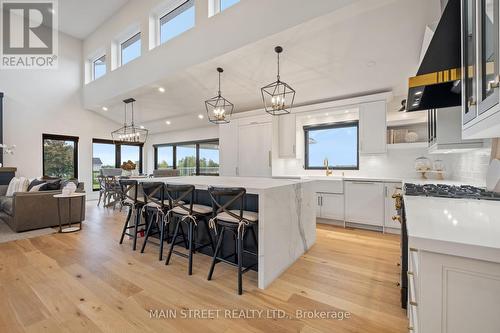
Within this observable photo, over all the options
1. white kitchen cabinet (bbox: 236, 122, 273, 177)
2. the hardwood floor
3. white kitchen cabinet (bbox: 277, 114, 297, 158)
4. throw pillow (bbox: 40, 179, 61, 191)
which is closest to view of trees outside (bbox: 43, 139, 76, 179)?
throw pillow (bbox: 40, 179, 61, 191)

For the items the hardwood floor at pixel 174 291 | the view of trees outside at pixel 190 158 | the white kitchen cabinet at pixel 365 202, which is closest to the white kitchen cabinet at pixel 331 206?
the white kitchen cabinet at pixel 365 202

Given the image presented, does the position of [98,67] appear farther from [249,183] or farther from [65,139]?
[249,183]

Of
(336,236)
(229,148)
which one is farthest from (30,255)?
(336,236)

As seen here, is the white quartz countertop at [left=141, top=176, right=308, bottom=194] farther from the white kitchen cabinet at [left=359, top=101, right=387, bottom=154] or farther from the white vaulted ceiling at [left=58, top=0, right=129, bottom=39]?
the white vaulted ceiling at [left=58, top=0, right=129, bottom=39]

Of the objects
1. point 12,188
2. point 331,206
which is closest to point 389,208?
point 331,206

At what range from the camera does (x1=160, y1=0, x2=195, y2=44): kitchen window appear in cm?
439

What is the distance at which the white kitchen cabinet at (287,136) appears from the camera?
Result: 502cm

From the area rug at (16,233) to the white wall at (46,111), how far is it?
3099 mm

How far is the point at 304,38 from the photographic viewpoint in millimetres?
3219

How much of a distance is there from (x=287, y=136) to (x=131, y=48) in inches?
188

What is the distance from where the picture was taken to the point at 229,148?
5.78 m

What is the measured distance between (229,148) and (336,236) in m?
3.29

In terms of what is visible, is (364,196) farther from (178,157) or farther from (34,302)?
(178,157)

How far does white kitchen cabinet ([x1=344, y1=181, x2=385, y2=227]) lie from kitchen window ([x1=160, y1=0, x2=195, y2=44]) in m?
4.36
